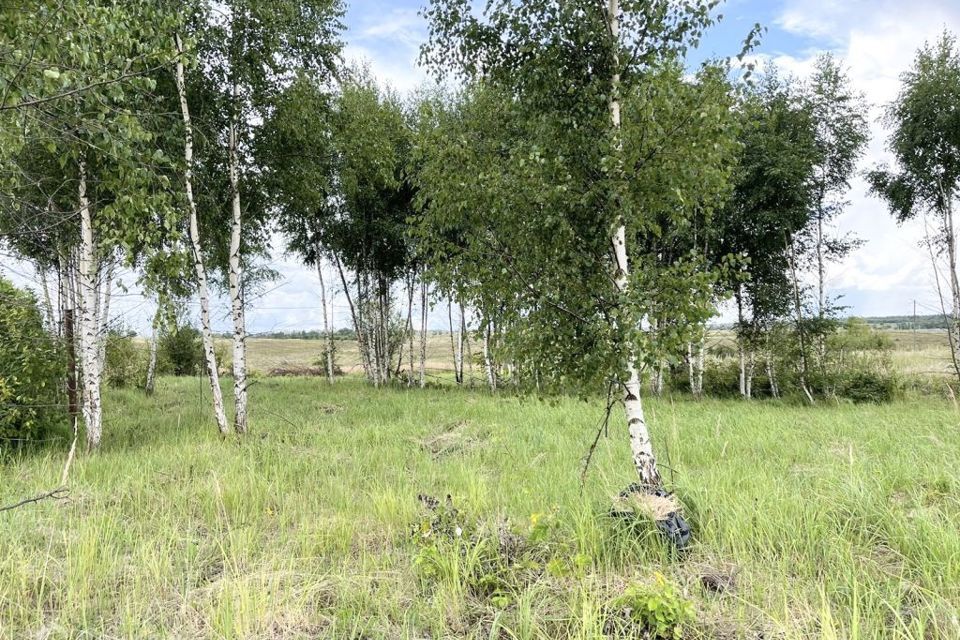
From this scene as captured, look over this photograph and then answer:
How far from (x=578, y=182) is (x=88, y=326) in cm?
794

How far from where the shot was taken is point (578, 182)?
4270mm

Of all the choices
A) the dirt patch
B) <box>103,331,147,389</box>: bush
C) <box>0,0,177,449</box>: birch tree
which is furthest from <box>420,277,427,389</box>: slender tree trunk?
<box>0,0,177,449</box>: birch tree

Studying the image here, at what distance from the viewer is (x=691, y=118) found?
385 centimetres

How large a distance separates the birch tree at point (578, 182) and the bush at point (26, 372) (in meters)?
6.72

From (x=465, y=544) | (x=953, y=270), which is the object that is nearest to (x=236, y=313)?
(x=465, y=544)

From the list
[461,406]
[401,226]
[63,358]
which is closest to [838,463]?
[461,406]

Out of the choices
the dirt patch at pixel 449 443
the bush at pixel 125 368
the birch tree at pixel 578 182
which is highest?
the birch tree at pixel 578 182

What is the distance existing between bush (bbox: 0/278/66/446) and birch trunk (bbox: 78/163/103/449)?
0.49 m

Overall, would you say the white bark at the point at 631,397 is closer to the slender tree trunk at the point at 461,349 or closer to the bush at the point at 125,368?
the slender tree trunk at the point at 461,349

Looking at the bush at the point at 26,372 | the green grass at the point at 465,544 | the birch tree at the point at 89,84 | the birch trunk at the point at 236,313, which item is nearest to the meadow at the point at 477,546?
the green grass at the point at 465,544

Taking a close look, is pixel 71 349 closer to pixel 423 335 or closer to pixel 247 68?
pixel 247 68

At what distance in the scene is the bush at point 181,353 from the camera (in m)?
25.0

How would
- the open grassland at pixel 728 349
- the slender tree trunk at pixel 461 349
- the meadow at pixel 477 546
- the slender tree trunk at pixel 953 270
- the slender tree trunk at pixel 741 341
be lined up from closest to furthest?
the meadow at pixel 477 546 → the slender tree trunk at pixel 953 270 → the open grassland at pixel 728 349 → the slender tree trunk at pixel 741 341 → the slender tree trunk at pixel 461 349

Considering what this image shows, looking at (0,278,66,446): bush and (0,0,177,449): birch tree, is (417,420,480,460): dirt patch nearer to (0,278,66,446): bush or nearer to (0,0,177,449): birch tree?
(0,0,177,449): birch tree
